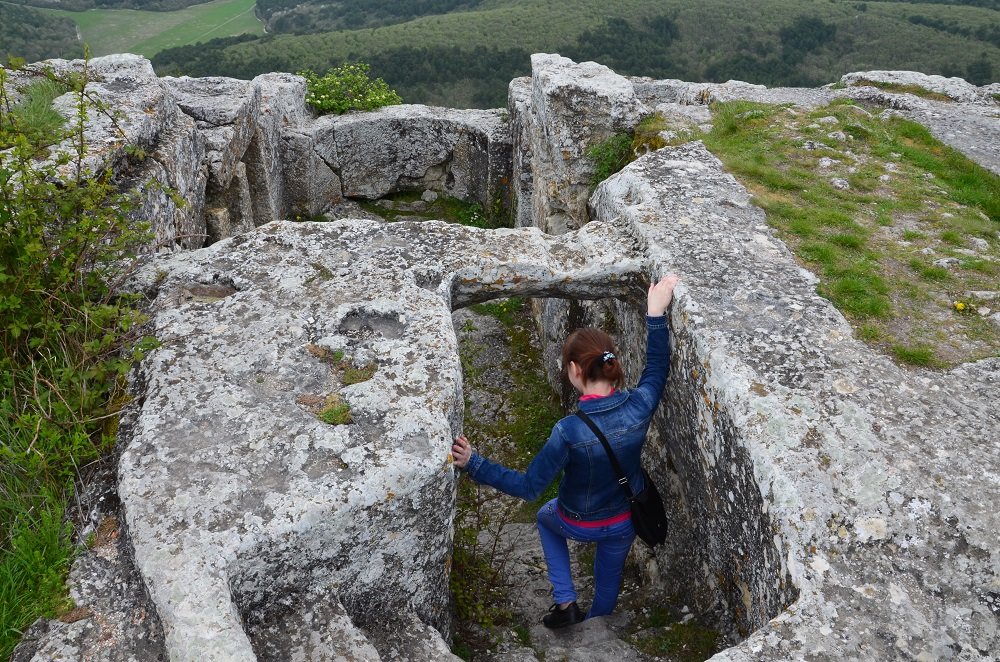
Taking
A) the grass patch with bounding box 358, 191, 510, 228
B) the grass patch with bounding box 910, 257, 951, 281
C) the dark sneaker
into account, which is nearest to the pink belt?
the dark sneaker

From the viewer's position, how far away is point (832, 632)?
9.14ft

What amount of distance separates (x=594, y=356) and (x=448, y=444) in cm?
90

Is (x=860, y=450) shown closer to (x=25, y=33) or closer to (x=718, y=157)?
(x=718, y=157)

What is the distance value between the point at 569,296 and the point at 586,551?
81.2 inches

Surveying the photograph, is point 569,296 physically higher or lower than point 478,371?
higher

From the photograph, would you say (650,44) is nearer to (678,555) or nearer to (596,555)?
(678,555)

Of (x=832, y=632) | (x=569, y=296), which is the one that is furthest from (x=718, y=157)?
(x=832, y=632)

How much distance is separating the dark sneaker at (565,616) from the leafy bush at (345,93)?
988 cm

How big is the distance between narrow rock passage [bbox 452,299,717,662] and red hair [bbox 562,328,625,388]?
1.73 m

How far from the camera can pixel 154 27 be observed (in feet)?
193

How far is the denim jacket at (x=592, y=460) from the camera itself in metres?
3.72

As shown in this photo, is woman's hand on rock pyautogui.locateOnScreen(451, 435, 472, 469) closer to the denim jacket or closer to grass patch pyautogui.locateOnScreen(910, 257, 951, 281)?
the denim jacket

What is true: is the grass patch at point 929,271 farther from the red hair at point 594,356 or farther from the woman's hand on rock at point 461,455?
the woman's hand on rock at point 461,455

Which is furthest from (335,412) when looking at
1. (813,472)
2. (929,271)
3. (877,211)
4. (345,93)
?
(345,93)
